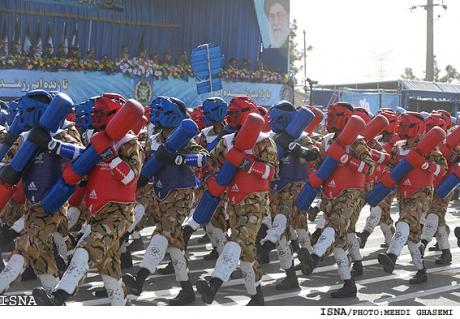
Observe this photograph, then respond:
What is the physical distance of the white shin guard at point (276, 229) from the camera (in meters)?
7.29

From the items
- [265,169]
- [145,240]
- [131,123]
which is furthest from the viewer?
[145,240]

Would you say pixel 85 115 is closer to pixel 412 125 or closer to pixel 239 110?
pixel 239 110

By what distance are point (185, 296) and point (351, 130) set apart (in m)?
2.45

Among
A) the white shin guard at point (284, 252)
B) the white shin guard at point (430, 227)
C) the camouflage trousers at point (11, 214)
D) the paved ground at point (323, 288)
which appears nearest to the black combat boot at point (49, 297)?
the paved ground at point (323, 288)

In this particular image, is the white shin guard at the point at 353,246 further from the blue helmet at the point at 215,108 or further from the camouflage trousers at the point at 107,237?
the camouflage trousers at the point at 107,237

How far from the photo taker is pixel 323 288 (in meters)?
7.79

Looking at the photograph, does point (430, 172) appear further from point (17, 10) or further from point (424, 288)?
point (17, 10)

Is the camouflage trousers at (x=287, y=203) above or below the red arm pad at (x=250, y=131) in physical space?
below

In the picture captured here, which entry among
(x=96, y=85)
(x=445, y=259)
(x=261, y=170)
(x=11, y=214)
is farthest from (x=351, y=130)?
(x=96, y=85)

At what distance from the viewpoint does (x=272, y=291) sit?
24.8 ft

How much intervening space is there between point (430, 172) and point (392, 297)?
64.5 inches

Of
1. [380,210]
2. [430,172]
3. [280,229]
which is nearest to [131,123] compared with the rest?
[280,229]

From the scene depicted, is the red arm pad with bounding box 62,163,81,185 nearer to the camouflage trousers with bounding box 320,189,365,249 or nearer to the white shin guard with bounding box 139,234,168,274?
the white shin guard with bounding box 139,234,168,274

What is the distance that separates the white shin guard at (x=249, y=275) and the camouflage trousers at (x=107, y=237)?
4.23 ft
